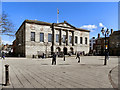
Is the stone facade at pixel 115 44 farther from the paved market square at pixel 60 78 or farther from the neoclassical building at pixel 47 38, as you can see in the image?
the paved market square at pixel 60 78

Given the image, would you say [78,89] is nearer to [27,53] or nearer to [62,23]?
[27,53]

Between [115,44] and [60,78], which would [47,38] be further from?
[115,44]

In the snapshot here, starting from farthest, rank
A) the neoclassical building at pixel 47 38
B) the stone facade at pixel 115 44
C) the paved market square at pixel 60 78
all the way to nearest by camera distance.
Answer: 1. the stone facade at pixel 115 44
2. the neoclassical building at pixel 47 38
3. the paved market square at pixel 60 78

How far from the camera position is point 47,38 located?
111 ft

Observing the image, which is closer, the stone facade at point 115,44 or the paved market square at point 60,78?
the paved market square at point 60,78

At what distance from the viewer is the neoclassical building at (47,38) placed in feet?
99.3

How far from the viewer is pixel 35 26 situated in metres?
31.5

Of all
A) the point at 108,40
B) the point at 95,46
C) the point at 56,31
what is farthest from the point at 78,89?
the point at 95,46

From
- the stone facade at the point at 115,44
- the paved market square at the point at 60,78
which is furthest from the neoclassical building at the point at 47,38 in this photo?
the paved market square at the point at 60,78

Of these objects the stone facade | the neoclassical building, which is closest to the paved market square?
the neoclassical building

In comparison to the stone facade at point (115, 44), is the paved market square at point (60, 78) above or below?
below

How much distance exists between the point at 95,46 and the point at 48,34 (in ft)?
132

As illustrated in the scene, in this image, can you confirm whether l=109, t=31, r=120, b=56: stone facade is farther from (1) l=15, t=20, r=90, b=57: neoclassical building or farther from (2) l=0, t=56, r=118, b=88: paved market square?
(2) l=0, t=56, r=118, b=88: paved market square

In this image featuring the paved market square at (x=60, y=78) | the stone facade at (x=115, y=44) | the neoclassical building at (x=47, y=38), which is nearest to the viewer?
the paved market square at (x=60, y=78)
